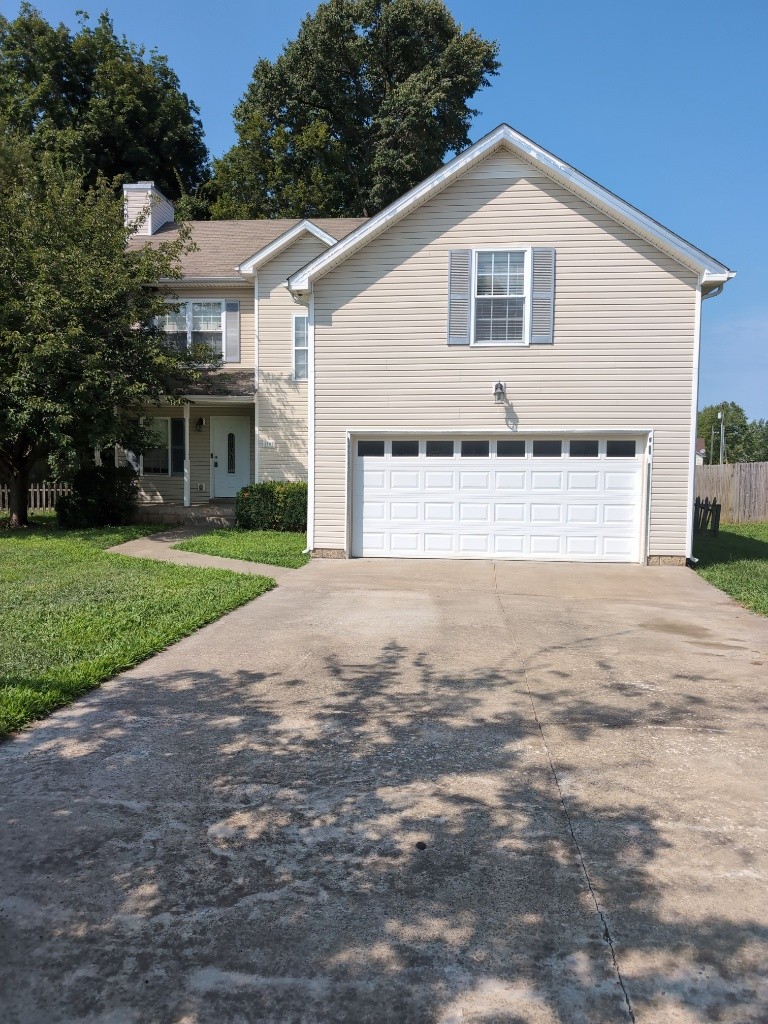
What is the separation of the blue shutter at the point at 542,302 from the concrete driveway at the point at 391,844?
7.65 metres

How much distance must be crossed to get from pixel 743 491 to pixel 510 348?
43.9 feet

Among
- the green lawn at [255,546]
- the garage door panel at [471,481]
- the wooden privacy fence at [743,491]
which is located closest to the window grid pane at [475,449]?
the garage door panel at [471,481]

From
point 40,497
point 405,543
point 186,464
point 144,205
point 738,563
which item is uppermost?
point 144,205

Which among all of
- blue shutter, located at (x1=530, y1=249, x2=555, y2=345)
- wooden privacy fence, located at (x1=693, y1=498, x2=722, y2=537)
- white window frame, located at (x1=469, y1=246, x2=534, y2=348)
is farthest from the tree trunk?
wooden privacy fence, located at (x1=693, y1=498, x2=722, y2=537)

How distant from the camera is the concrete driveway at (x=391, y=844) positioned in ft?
8.15

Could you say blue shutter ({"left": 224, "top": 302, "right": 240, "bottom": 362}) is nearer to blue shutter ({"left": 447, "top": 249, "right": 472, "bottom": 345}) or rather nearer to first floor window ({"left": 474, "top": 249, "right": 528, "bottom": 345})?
blue shutter ({"left": 447, "top": 249, "right": 472, "bottom": 345})

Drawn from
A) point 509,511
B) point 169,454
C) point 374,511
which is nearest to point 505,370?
point 509,511

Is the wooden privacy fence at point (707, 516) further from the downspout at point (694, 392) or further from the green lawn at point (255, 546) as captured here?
the green lawn at point (255, 546)

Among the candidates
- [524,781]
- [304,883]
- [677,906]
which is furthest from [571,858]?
[304,883]

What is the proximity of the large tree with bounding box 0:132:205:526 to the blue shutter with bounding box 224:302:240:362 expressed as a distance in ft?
9.19

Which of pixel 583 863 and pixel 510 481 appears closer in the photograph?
pixel 583 863

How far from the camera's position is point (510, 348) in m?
13.0

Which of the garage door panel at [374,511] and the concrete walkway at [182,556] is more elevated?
the garage door panel at [374,511]

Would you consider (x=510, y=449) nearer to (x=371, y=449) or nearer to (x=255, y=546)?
(x=371, y=449)
